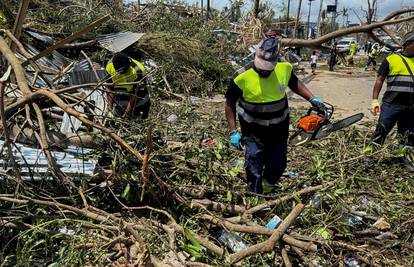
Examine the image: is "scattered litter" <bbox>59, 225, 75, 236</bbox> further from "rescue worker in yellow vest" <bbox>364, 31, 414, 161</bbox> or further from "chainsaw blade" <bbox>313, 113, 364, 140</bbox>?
"rescue worker in yellow vest" <bbox>364, 31, 414, 161</bbox>

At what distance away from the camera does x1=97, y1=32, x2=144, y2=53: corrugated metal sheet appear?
8.12 m

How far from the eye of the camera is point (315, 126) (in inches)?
139

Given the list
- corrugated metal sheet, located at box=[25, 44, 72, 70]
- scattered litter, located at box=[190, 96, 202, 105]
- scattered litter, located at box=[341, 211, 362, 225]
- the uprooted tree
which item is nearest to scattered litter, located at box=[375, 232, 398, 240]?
the uprooted tree

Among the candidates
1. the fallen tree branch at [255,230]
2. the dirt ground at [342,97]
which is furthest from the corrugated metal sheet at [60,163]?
the dirt ground at [342,97]

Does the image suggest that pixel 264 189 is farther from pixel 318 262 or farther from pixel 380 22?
pixel 380 22

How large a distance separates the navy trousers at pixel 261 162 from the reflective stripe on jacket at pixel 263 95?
20 centimetres

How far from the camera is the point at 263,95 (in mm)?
3258

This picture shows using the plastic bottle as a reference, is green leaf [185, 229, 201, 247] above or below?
above

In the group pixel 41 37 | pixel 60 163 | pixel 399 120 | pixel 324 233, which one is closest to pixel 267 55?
pixel 324 233

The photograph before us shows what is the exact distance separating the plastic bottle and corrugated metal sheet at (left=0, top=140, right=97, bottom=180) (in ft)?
3.41

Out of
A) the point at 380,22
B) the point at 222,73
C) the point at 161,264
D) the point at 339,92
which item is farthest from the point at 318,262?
the point at 339,92

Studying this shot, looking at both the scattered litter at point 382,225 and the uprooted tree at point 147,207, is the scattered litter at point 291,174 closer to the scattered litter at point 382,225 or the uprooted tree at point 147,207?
the uprooted tree at point 147,207

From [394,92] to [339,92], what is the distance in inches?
264

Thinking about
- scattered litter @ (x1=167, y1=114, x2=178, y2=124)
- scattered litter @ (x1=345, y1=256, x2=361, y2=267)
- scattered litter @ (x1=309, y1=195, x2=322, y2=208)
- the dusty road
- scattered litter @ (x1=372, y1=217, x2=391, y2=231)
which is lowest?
the dusty road
